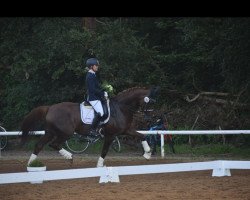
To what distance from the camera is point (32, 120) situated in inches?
503

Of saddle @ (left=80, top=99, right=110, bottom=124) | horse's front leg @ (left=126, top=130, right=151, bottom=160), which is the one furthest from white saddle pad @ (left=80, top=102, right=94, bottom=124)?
horse's front leg @ (left=126, top=130, right=151, bottom=160)

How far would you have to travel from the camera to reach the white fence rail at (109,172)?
9539 millimetres

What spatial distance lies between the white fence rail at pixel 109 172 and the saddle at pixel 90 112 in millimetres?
2273

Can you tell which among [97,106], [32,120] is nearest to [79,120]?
[97,106]

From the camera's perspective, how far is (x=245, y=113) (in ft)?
61.0

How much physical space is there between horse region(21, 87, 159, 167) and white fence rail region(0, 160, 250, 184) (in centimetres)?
180

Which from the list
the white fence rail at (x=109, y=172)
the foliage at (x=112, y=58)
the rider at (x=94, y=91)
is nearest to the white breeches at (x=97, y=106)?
the rider at (x=94, y=91)

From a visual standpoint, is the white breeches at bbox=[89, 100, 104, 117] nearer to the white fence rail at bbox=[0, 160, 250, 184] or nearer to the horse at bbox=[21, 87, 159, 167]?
the horse at bbox=[21, 87, 159, 167]

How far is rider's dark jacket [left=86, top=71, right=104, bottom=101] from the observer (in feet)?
40.3

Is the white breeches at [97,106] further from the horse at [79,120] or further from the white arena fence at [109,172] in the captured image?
the white arena fence at [109,172]

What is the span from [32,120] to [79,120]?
1.02m

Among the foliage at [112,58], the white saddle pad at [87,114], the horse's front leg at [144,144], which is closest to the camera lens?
the horse's front leg at [144,144]
